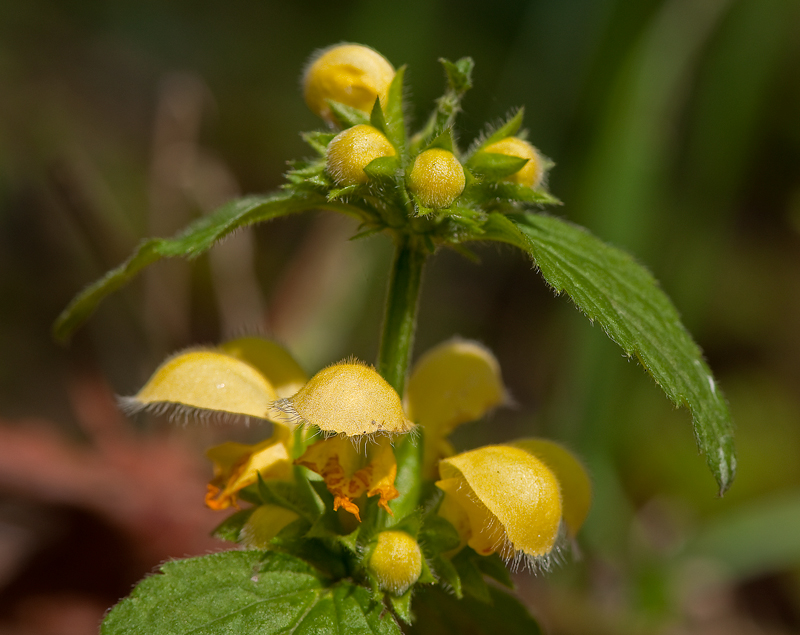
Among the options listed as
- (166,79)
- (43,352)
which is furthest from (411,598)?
(166,79)

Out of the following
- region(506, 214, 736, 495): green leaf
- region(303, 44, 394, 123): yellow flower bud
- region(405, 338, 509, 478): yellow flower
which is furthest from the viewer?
region(405, 338, 509, 478): yellow flower

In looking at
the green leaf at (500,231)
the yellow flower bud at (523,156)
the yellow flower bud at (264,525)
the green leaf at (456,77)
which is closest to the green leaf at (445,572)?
the yellow flower bud at (264,525)

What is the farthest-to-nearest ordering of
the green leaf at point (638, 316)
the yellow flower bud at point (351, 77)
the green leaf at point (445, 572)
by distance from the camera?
the yellow flower bud at point (351, 77) → the green leaf at point (445, 572) → the green leaf at point (638, 316)

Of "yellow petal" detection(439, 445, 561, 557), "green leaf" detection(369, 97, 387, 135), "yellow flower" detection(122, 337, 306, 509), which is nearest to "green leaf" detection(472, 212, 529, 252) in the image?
"green leaf" detection(369, 97, 387, 135)

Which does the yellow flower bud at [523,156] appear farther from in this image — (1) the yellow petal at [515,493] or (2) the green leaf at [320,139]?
(1) the yellow petal at [515,493]

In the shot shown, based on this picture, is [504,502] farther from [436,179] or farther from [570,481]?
[436,179]

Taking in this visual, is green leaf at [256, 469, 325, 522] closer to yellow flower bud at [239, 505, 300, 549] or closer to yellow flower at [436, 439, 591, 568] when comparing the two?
yellow flower bud at [239, 505, 300, 549]

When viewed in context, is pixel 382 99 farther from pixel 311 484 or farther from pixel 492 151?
pixel 311 484
